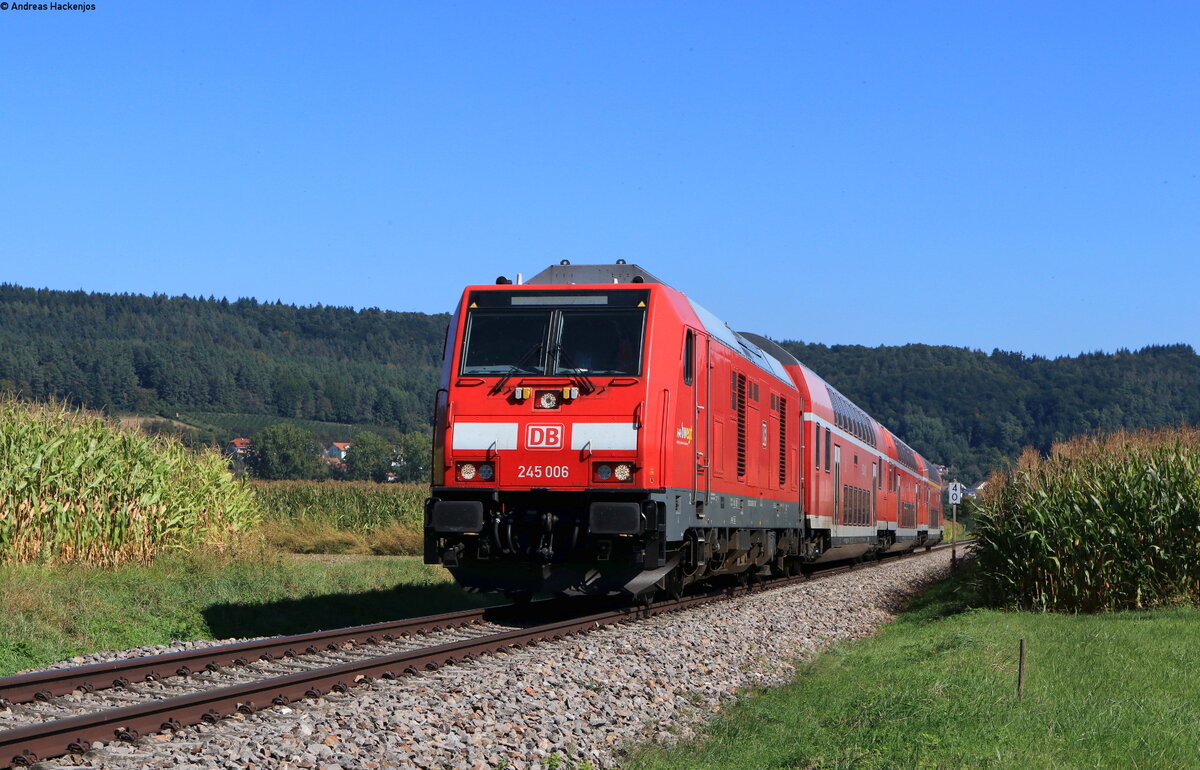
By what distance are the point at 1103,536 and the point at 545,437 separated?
8.70 meters

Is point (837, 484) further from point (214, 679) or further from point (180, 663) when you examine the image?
point (214, 679)

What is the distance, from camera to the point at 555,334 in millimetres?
14023

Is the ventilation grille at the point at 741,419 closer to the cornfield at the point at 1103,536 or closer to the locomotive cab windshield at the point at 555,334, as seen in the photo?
the locomotive cab windshield at the point at 555,334

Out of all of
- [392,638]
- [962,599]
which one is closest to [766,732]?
[392,638]

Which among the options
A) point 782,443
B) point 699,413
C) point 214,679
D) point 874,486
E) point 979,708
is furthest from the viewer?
point 874,486

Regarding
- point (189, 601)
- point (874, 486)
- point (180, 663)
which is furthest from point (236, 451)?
point (180, 663)

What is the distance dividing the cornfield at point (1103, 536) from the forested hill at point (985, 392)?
119967 millimetres

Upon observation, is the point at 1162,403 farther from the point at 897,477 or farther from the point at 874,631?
the point at 874,631

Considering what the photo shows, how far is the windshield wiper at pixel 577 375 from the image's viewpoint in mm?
13641

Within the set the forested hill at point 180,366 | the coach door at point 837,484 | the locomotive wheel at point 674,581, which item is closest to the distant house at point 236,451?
the coach door at point 837,484

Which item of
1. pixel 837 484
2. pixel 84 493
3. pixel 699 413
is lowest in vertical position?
pixel 84 493

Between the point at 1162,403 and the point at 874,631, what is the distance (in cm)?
13101

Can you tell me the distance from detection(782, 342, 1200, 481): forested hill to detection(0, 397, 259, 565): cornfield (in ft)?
412

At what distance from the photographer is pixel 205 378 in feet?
493
